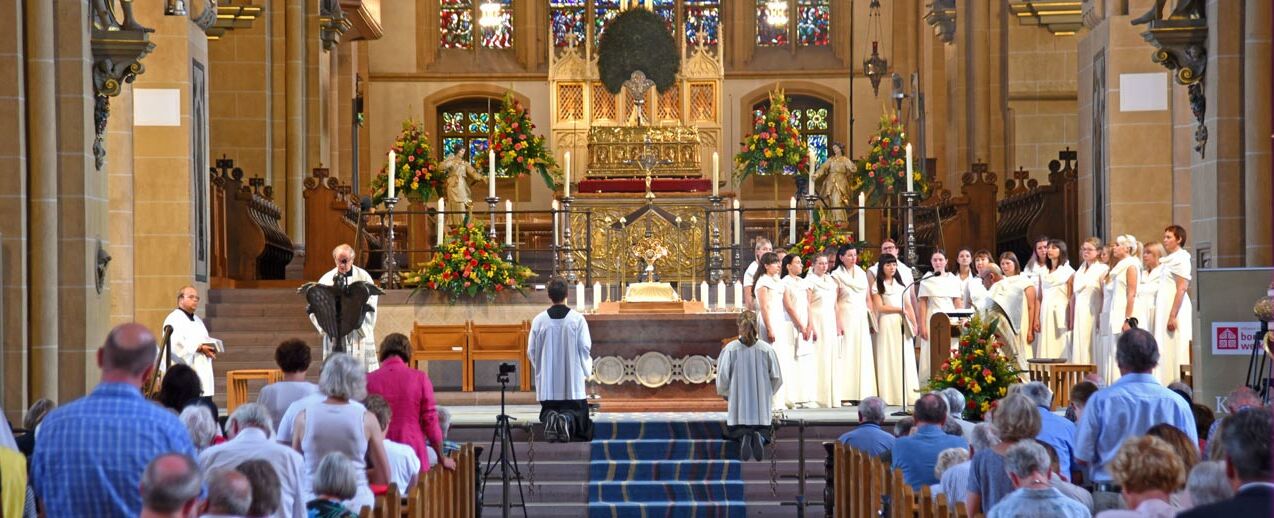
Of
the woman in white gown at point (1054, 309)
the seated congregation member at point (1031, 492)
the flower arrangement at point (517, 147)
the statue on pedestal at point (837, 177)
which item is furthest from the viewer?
the statue on pedestal at point (837, 177)

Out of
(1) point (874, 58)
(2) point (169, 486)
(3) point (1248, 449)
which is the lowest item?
(2) point (169, 486)

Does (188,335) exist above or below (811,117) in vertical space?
below

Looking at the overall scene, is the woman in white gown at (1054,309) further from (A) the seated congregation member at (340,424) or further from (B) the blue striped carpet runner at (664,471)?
(A) the seated congregation member at (340,424)

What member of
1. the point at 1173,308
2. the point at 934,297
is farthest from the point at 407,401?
the point at 1173,308

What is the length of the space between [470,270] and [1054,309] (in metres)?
5.40

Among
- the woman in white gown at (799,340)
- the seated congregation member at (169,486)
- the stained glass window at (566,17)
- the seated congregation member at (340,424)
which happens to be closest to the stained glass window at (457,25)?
the stained glass window at (566,17)

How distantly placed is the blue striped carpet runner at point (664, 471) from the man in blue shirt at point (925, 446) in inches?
153

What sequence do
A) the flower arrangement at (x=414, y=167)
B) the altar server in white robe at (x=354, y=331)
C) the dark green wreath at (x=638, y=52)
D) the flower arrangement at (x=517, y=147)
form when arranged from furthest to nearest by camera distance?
the dark green wreath at (x=638, y=52), the flower arrangement at (x=517, y=147), the flower arrangement at (x=414, y=167), the altar server in white robe at (x=354, y=331)

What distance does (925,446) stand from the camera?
30.5 feet

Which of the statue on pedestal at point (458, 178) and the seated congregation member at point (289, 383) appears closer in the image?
the seated congregation member at point (289, 383)

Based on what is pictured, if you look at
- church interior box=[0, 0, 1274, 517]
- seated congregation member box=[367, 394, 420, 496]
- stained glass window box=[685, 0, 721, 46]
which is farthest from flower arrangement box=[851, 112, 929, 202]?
seated congregation member box=[367, 394, 420, 496]

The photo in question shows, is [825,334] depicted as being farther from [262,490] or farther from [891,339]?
[262,490]

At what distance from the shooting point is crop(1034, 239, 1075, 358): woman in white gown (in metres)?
16.1

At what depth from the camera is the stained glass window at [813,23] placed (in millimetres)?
32469
